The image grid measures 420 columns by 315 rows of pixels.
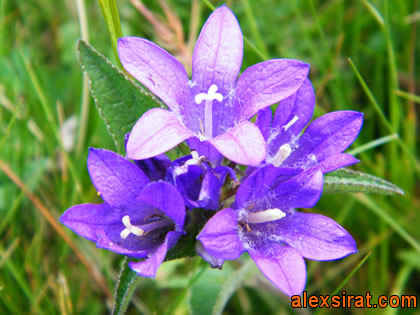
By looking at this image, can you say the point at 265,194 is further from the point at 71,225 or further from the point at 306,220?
the point at 71,225

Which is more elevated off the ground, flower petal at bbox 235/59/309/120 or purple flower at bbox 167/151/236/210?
flower petal at bbox 235/59/309/120

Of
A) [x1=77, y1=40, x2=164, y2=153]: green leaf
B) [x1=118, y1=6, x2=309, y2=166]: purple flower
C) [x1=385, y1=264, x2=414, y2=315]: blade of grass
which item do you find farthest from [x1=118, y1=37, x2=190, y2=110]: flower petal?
[x1=385, y1=264, x2=414, y2=315]: blade of grass

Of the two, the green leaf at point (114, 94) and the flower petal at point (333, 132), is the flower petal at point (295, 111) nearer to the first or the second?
the flower petal at point (333, 132)

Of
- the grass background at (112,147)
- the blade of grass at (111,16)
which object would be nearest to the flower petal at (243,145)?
the blade of grass at (111,16)

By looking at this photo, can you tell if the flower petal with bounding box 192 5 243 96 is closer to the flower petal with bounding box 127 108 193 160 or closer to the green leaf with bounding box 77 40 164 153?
the green leaf with bounding box 77 40 164 153

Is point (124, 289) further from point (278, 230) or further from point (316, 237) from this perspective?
point (316, 237)
